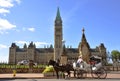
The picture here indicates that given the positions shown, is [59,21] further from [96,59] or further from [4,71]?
[96,59]

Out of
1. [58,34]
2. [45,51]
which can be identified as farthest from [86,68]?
[45,51]

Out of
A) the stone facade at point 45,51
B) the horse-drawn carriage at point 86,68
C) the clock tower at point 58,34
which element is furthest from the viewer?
the stone facade at point 45,51

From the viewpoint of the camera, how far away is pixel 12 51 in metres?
189

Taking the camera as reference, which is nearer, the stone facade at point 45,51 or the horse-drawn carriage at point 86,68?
the horse-drawn carriage at point 86,68

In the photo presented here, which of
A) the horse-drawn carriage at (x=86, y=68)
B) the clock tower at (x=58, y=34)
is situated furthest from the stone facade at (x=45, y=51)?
the horse-drawn carriage at (x=86, y=68)

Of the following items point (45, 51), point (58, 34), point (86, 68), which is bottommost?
point (86, 68)

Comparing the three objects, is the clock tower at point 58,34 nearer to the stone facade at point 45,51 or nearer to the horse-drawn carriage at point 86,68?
the stone facade at point 45,51

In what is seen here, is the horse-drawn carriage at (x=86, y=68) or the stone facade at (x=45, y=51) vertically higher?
the stone facade at (x=45, y=51)

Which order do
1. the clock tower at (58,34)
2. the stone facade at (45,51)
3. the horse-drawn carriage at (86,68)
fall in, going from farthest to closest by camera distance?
the stone facade at (45,51), the clock tower at (58,34), the horse-drawn carriage at (86,68)

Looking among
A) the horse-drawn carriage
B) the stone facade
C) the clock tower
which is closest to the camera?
the horse-drawn carriage

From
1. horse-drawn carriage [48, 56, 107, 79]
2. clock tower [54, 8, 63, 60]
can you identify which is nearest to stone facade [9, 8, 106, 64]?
clock tower [54, 8, 63, 60]

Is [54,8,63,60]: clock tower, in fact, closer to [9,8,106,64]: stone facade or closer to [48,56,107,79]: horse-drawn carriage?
[9,8,106,64]: stone facade

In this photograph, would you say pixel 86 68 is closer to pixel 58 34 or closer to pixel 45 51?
pixel 58 34

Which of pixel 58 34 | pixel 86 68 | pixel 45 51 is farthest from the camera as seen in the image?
pixel 45 51
